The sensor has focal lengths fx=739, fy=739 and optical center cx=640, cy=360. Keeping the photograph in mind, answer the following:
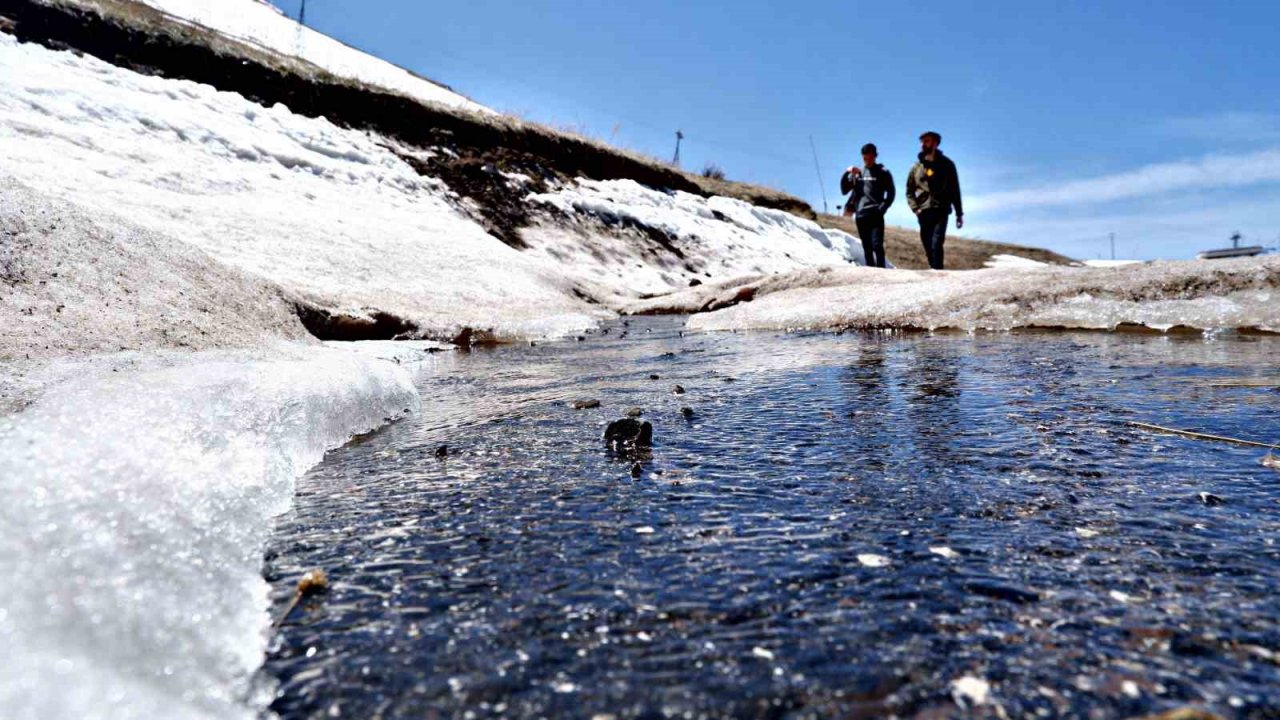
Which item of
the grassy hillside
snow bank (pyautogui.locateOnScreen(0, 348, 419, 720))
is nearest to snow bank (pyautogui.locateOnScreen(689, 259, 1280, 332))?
snow bank (pyautogui.locateOnScreen(0, 348, 419, 720))

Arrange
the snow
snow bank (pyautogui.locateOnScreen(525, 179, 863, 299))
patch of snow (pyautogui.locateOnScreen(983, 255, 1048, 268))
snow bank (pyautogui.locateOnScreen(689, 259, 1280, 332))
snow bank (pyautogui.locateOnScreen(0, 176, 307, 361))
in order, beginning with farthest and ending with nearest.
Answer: patch of snow (pyautogui.locateOnScreen(983, 255, 1048, 268))
the snow
snow bank (pyautogui.locateOnScreen(525, 179, 863, 299))
snow bank (pyautogui.locateOnScreen(689, 259, 1280, 332))
snow bank (pyautogui.locateOnScreen(0, 176, 307, 361))

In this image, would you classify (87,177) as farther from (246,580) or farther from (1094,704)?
(1094,704)

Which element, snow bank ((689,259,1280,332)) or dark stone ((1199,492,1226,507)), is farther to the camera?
snow bank ((689,259,1280,332))

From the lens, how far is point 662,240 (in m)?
19.5

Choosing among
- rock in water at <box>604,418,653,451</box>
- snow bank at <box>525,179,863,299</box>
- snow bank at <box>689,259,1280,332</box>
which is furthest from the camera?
snow bank at <box>525,179,863,299</box>

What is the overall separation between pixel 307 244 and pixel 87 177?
227 centimetres

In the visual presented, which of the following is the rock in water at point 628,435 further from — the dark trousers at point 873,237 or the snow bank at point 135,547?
the dark trousers at point 873,237

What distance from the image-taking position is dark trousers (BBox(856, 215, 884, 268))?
12.6 meters

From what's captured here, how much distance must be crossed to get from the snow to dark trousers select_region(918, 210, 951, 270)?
534 inches

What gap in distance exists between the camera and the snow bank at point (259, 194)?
779 centimetres

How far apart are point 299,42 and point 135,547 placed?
28.7 meters

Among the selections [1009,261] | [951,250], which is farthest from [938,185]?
[1009,261]

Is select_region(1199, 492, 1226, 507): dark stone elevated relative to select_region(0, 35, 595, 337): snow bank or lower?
lower

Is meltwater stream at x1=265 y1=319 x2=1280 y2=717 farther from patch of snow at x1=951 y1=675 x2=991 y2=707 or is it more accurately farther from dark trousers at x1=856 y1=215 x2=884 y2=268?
dark trousers at x1=856 y1=215 x2=884 y2=268
